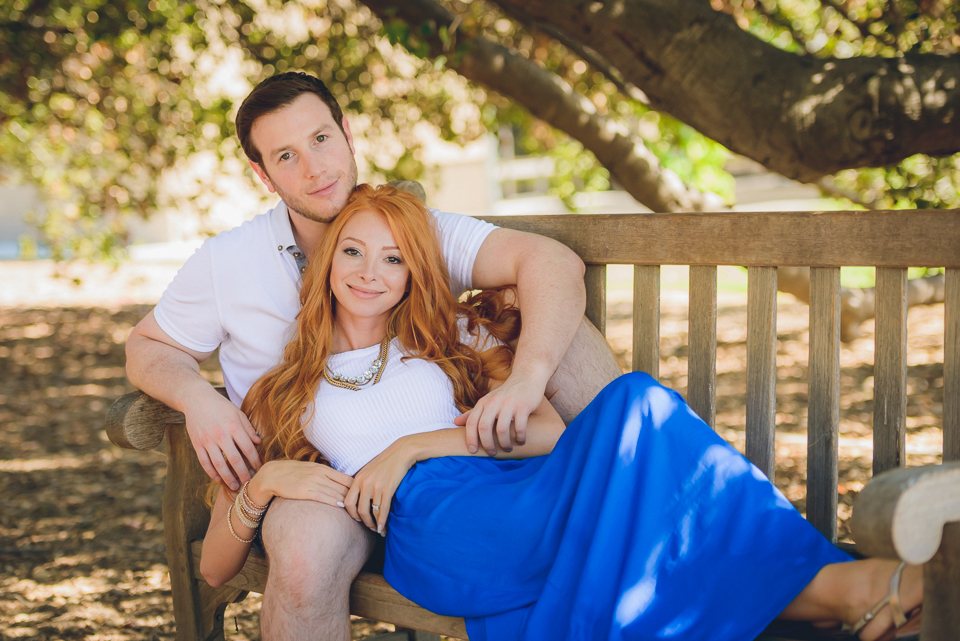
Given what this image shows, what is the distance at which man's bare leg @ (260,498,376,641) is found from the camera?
194 cm

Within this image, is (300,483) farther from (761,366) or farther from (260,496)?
(761,366)

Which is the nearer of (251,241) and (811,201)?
(251,241)

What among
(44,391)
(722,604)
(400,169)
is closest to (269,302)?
(722,604)

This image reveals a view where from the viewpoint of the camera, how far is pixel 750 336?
2309 millimetres

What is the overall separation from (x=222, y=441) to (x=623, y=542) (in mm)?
1098

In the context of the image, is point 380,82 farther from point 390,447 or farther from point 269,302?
point 390,447

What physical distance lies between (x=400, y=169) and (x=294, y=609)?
15.7ft

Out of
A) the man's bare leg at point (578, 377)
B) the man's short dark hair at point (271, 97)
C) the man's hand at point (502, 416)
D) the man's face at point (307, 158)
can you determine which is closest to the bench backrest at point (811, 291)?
the man's bare leg at point (578, 377)

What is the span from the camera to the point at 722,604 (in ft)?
5.66

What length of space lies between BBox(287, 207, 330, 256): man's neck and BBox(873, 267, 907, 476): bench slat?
1596mm

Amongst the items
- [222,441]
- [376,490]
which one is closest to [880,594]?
[376,490]

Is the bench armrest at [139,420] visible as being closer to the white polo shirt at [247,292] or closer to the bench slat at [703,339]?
the white polo shirt at [247,292]

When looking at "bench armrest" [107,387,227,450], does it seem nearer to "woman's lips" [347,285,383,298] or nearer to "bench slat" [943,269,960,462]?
"woman's lips" [347,285,383,298]

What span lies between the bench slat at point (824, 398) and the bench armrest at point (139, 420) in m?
1.78
